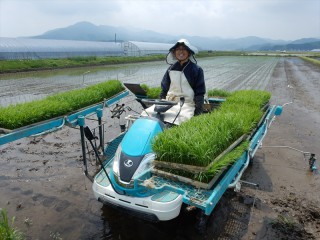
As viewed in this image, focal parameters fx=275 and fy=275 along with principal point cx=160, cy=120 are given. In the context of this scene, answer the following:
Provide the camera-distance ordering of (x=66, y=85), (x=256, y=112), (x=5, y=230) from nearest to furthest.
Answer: (x=5, y=230) < (x=256, y=112) < (x=66, y=85)

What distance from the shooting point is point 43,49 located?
1247 inches

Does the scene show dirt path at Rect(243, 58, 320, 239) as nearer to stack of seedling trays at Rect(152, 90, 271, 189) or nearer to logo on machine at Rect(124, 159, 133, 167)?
stack of seedling trays at Rect(152, 90, 271, 189)

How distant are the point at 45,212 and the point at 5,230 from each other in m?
1.32

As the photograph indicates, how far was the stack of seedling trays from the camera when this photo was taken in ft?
9.07

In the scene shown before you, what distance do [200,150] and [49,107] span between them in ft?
9.84

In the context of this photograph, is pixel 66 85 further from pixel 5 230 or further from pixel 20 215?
pixel 5 230

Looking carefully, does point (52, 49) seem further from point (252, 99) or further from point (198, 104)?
point (198, 104)

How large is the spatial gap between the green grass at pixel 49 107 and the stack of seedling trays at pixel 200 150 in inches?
92.9

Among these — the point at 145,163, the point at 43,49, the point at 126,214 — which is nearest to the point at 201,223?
the point at 126,214

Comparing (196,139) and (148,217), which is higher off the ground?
(196,139)

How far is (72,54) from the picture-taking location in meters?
35.8

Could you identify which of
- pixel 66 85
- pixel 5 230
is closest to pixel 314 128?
pixel 5 230

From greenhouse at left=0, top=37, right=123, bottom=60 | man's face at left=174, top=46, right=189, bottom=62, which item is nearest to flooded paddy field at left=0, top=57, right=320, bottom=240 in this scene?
man's face at left=174, top=46, right=189, bottom=62

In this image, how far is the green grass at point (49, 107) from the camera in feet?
13.5
